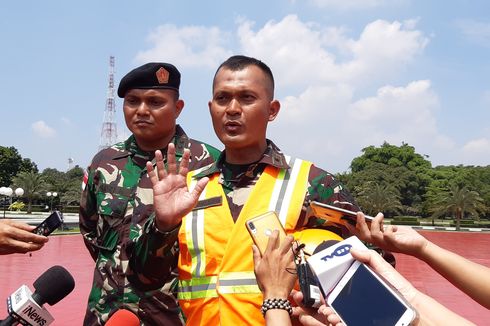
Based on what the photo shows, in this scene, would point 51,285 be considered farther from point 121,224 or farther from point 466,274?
point 466,274

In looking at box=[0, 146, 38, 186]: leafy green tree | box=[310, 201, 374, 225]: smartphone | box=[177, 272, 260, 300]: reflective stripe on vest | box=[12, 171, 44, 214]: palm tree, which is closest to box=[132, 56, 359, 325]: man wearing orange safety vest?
box=[177, 272, 260, 300]: reflective stripe on vest

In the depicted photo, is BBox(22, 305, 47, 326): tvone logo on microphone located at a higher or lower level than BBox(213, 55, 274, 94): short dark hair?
lower

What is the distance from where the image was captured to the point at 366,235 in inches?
80.4

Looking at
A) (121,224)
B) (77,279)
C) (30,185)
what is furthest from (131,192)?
(30,185)

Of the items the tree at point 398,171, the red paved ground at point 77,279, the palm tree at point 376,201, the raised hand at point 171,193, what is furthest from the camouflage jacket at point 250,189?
the tree at point 398,171

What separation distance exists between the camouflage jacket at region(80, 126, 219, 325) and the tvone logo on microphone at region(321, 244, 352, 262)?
105 cm

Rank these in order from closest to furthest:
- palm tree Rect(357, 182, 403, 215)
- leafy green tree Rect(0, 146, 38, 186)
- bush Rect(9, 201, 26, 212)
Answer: bush Rect(9, 201, 26, 212) < palm tree Rect(357, 182, 403, 215) < leafy green tree Rect(0, 146, 38, 186)

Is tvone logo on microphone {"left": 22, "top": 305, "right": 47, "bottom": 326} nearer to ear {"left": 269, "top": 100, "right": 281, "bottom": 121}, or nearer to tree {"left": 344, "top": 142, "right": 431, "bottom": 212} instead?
ear {"left": 269, "top": 100, "right": 281, "bottom": 121}

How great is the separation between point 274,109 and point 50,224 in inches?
45.0

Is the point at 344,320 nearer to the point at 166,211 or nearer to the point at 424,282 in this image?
the point at 166,211

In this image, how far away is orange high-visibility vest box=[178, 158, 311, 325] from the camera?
202 centimetres

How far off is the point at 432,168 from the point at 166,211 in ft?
216

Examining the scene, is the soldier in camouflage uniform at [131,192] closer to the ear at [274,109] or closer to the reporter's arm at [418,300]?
the ear at [274,109]

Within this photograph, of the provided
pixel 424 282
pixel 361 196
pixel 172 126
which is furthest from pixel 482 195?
pixel 172 126
